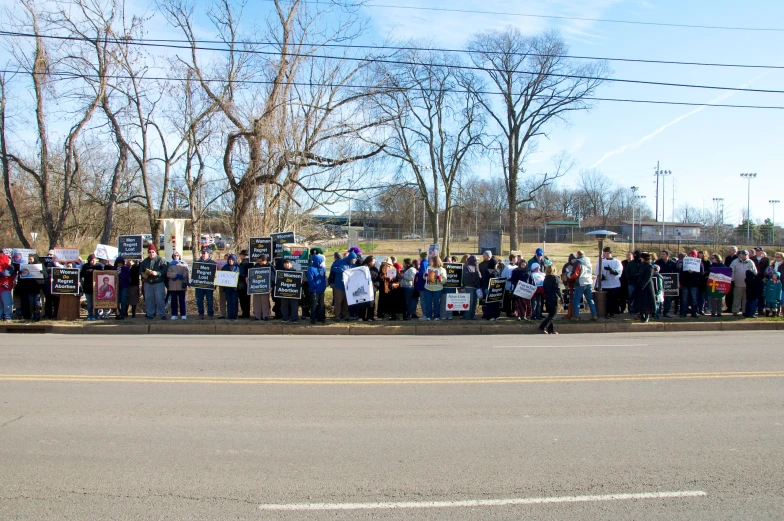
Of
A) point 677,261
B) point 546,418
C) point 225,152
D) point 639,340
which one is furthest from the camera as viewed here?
point 225,152

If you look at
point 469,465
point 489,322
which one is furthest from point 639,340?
point 469,465

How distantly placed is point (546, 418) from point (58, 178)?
33442 mm

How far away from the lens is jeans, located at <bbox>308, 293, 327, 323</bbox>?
47.2 ft

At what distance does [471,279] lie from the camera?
1550 cm

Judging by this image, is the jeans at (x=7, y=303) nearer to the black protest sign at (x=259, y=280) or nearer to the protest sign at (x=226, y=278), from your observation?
the protest sign at (x=226, y=278)

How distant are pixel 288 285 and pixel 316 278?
2.82 ft

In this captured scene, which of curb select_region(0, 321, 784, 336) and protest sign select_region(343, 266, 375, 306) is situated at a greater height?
protest sign select_region(343, 266, 375, 306)

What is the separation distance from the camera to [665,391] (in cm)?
759

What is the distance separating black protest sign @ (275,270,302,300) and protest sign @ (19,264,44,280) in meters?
6.00

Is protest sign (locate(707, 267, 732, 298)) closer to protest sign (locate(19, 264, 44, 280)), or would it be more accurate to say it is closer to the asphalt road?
the asphalt road

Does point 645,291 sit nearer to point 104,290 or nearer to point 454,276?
point 454,276

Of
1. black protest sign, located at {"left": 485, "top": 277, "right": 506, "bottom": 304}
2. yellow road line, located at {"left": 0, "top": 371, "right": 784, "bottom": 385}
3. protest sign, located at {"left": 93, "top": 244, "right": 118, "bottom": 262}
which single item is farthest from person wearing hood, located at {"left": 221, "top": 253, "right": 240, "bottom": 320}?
yellow road line, located at {"left": 0, "top": 371, "right": 784, "bottom": 385}

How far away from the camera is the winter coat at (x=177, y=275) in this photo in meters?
14.7

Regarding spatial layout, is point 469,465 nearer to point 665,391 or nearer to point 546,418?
point 546,418
